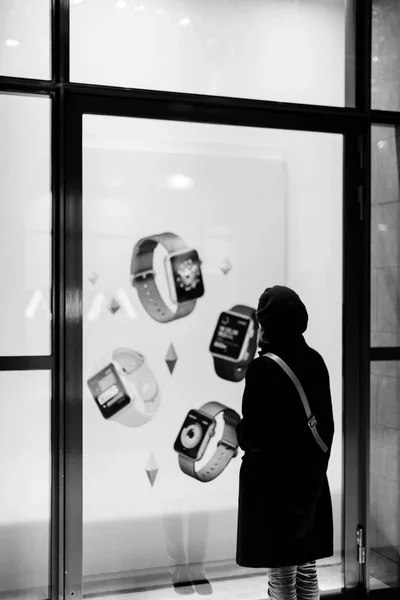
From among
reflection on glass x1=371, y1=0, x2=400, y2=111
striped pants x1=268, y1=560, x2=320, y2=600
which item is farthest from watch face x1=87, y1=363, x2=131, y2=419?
reflection on glass x1=371, y1=0, x2=400, y2=111

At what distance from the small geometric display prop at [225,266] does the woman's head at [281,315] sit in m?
0.67

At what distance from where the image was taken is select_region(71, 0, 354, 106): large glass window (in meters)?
2.94

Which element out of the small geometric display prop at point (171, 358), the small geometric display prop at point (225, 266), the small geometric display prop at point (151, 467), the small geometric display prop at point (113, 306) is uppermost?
the small geometric display prop at point (225, 266)

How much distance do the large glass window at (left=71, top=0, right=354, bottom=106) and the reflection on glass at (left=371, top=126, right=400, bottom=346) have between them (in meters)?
0.29

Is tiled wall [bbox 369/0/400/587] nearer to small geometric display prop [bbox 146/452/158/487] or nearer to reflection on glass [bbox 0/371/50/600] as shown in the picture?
small geometric display prop [bbox 146/452/158/487]

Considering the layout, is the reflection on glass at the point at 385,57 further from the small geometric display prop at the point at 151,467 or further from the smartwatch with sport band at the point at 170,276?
the small geometric display prop at the point at 151,467

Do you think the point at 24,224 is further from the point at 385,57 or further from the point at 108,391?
the point at 385,57

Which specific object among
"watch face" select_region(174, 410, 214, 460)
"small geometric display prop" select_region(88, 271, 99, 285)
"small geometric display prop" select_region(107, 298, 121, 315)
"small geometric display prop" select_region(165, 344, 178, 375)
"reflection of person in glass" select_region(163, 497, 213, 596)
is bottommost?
"reflection of person in glass" select_region(163, 497, 213, 596)

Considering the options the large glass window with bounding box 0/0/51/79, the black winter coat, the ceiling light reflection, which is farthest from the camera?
the ceiling light reflection

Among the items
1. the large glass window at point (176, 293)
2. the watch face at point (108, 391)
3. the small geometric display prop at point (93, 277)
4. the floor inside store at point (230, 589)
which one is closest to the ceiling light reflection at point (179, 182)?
the large glass window at point (176, 293)

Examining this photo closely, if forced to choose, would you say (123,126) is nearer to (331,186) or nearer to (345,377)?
(331,186)

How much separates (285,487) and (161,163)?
1.39m

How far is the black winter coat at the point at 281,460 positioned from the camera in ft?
7.79

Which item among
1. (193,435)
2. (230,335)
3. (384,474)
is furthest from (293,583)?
(230,335)
